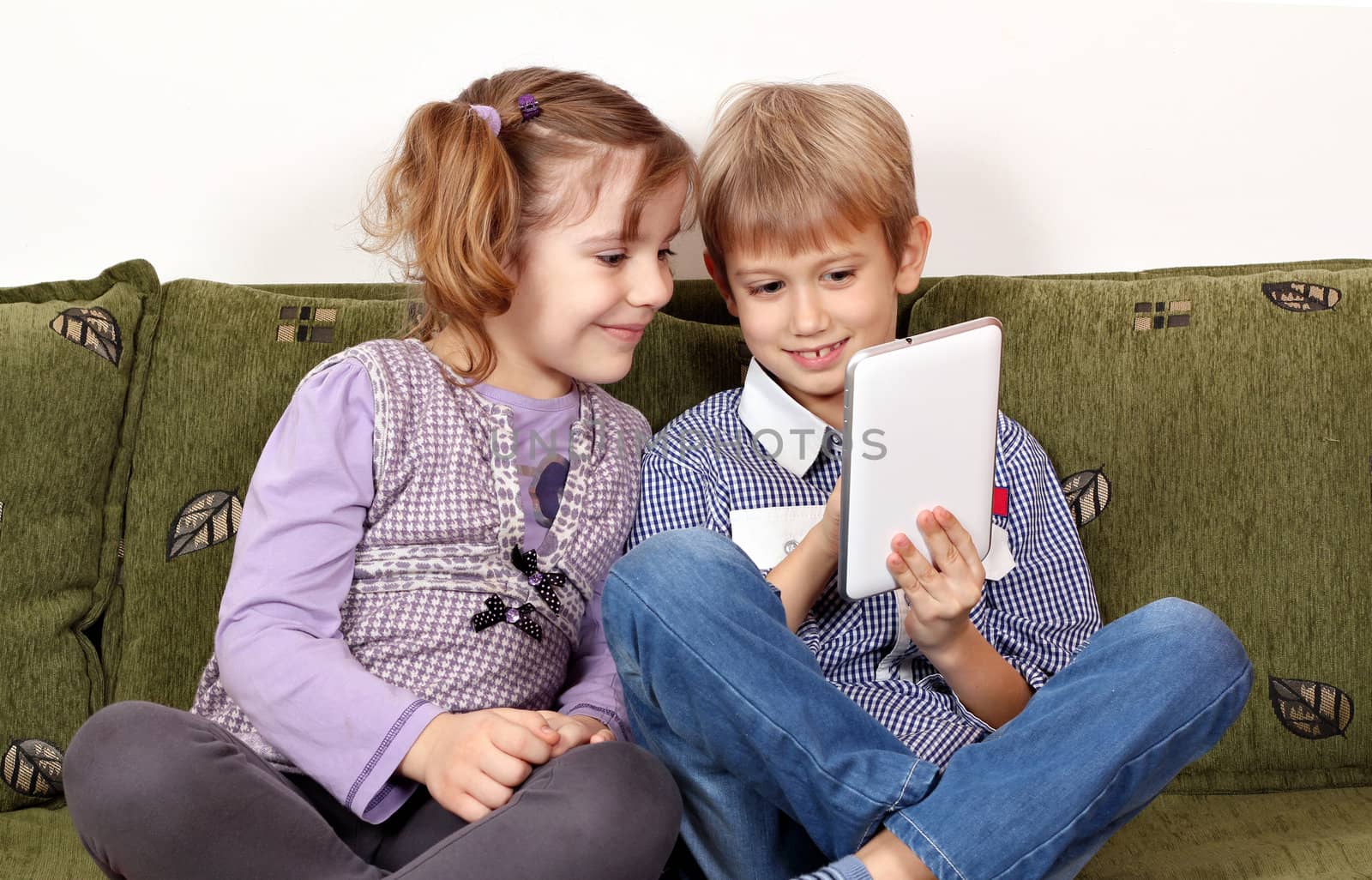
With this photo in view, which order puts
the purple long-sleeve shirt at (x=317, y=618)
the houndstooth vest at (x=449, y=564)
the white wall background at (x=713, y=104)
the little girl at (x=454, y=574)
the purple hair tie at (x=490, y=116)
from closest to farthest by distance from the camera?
the little girl at (x=454, y=574), the purple long-sleeve shirt at (x=317, y=618), the houndstooth vest at (x=449, y=564), the purple hair tie at (x=490, y=116), the white wall background at (x=713, y=104)

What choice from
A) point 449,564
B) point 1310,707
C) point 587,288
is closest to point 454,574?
point 449,564

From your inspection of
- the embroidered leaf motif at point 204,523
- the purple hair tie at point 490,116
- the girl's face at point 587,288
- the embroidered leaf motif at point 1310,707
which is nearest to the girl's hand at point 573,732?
the girl's face at point 587,288

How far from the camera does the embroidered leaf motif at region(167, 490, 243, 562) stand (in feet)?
3.98

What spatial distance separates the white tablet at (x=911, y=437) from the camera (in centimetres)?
95

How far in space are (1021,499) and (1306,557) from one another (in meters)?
0.31

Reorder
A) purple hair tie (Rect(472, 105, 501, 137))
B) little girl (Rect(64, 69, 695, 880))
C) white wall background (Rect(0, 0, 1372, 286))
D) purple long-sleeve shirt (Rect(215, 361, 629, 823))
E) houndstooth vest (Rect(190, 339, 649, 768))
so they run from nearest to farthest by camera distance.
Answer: little girl (Rect(64, 69, 695, 880)) < purple long-sleeve shirt (Rect(215, 361, 629, 823)) < houndstooth vest (Rect(190, 339, 649, 768)) < purple hair tie (Rect(472, 105, 501, 137)) < white wall background (Rect(0, 0, 1372, 286))

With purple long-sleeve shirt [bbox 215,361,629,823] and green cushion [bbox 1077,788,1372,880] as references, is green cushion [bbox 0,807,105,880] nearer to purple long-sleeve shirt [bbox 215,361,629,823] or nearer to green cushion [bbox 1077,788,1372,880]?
purple long-sleeve shirt [bbox 215,361,629,823]

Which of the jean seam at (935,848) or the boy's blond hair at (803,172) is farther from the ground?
the boy's blond hair at (803,172)

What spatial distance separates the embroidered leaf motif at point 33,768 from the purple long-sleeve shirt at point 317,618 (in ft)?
1.00

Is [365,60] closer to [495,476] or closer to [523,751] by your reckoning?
[495,476]

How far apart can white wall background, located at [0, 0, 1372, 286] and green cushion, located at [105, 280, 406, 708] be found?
280mm

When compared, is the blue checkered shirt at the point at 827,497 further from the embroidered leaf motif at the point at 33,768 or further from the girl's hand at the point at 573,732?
the embroidered leaf motif at the point at 33,768

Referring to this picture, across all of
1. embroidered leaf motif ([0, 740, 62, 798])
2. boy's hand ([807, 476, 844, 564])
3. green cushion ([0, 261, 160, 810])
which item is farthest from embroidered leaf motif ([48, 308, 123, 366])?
boy's hand ([807, 476, 844, 564])

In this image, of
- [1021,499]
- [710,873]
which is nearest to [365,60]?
[1021,499]
